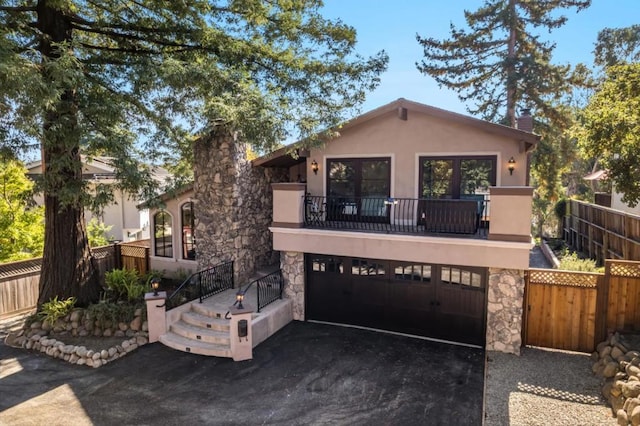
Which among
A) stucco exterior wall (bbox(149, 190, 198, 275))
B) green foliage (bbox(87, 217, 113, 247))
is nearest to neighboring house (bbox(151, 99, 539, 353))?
stucco exterior wall (bbox(149, 190, 198, 275))

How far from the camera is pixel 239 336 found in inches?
328

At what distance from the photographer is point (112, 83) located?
10492mm

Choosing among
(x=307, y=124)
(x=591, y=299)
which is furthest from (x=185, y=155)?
(x=591, y=299)

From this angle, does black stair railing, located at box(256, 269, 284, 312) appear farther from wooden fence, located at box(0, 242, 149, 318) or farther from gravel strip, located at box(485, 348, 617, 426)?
gravel strip, located at box(485, 348, 617, 426)

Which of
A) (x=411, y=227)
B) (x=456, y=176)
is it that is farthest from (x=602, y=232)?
(x=411, y=227)

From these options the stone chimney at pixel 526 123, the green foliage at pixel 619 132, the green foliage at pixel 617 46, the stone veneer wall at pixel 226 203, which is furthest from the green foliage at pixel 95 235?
the green foliage at pixel 617 46

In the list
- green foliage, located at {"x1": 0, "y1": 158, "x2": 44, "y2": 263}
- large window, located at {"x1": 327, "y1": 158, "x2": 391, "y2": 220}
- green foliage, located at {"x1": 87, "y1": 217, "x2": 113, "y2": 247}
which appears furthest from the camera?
green foliage, located at {"x1": 87, "y1": 217, "x2": 113, "y2": 247}

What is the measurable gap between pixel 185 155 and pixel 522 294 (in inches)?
389

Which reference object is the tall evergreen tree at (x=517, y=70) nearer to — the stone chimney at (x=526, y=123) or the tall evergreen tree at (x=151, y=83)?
the stone chimney at (x=526, y=123)

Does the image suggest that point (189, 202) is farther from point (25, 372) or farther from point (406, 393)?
point (406, 393)

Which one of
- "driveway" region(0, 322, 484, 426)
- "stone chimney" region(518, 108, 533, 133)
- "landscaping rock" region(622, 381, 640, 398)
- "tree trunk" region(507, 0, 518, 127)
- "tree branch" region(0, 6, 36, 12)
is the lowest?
"driveway" region(0, 322, 484, 426)

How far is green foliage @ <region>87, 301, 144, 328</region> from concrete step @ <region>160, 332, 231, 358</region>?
3.78 feet

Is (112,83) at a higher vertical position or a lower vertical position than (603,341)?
higher

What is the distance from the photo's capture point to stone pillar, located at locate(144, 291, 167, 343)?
30.5 ft
